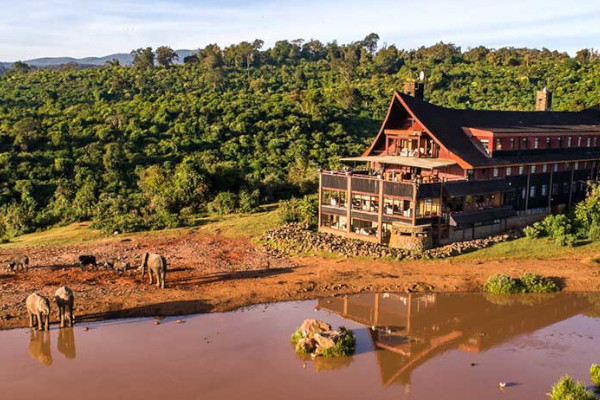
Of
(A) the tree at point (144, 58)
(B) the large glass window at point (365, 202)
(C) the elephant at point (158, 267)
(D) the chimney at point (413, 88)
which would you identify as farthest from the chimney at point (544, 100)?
(A) the tree at point (144, 58)

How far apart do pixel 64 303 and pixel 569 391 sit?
1797cm

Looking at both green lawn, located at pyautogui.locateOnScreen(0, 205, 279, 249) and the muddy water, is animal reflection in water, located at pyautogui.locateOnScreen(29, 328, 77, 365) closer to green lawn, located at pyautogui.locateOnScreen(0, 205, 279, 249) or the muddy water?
the muddy water

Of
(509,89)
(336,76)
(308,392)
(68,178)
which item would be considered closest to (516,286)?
(308,392)

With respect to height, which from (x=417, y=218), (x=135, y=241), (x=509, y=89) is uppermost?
(x=509, y=89)

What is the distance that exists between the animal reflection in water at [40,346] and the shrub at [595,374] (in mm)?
18275

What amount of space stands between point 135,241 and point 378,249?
53.2ft

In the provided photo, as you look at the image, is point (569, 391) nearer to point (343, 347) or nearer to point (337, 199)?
point (343, 347)

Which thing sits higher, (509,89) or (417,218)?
(509,89)

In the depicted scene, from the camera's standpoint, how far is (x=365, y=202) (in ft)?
113

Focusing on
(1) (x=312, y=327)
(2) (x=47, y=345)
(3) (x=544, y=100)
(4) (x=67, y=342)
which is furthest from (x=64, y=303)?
(3) (x=544, y=100)

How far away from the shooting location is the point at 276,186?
159 feet

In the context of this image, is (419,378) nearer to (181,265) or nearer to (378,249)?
(378,249)

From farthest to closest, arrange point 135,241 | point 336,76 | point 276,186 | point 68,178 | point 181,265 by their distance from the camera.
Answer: point 336,76 → point 68,178 → point 276,186 → point 135,241 → point 181,265

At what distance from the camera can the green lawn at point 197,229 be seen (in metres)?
37.7
